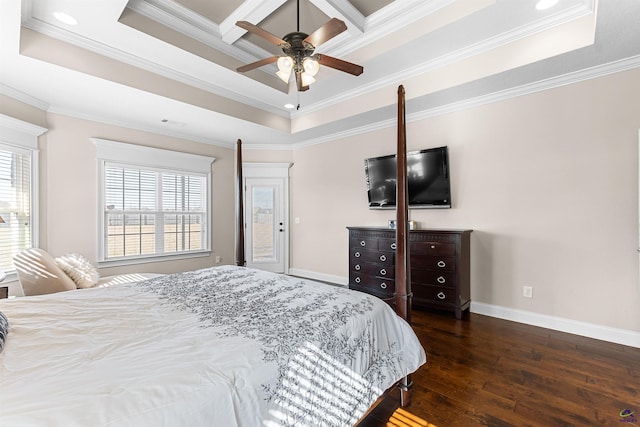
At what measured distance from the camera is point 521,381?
2.11 metres

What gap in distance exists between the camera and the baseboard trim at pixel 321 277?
4.92 metres

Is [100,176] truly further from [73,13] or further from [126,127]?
[73,13]

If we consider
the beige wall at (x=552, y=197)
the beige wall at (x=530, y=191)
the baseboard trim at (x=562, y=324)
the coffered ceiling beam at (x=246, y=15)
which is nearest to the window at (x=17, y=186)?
the beige wall at (x=530, y=191)

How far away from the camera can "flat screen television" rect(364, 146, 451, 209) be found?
12.3 ft

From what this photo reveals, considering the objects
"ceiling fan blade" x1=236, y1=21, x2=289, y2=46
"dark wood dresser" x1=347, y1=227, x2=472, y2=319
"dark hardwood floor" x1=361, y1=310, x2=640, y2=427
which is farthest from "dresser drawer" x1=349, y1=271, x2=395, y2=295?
"ceiling fan blade" x1=236, y1=21, x2=289, y2=46

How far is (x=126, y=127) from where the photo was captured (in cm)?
428

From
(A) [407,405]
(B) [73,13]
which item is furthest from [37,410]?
(B) [73,13]

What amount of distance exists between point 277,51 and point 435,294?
11.3ft

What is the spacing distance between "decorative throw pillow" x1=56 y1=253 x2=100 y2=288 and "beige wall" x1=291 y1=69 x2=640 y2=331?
4.06 metres

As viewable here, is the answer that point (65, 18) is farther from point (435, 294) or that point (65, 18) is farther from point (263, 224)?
point (435, 294)

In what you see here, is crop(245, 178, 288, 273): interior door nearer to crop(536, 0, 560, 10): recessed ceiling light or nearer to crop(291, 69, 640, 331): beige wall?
crop(291, 69, 640, 331): beige wall

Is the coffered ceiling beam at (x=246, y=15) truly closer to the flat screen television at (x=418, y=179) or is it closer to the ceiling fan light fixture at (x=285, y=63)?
the ceiling fan light fixture at (x=285, y=63)

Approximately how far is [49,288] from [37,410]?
2.80 metres

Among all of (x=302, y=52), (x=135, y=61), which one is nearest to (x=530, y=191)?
(x=302, y=52)
